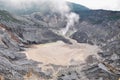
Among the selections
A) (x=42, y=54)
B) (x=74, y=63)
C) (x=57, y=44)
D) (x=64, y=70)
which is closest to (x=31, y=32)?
(x=57, y=44)

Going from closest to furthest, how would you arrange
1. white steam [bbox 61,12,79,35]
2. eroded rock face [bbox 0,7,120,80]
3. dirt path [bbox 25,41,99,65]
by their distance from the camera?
eroded rock face [bbox 0,7,120,80] → dirt path [bbox 25,41,99,65] → white steam [bbox 61,12,79,35]

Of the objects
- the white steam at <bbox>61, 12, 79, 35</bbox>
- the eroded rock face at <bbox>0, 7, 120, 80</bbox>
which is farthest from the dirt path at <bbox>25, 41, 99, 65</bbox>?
the white steam at <bbox>61, 12, 79, 35</bbox>

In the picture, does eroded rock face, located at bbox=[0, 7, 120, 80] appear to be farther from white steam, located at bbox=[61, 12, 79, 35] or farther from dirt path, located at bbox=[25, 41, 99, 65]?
white steam, located at bbox=[61, 12, 79, 35]

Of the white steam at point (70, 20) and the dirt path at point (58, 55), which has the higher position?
the white steam at point (70, 20)

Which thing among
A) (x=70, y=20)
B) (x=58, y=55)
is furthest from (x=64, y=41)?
(x=70, y=20)

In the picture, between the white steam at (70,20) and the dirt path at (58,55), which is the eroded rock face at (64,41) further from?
the white steam at (70,20)

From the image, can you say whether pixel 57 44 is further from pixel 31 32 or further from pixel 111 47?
pixel 111 47

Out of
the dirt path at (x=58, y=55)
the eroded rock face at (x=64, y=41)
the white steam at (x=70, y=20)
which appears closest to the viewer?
the eroded rock face at (x=64, y=41)

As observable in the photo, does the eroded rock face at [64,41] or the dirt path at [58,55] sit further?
the dirt path at [58,55]

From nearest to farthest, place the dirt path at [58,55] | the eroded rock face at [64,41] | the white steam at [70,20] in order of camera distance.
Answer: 1. the eroded rock face at [64,41]
2. the dirt path at [58,55]
3. the white steam at [70,20]

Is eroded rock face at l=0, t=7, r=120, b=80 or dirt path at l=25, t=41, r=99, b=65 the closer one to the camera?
eroded rock face at l=0, t=7, r=120, b=80

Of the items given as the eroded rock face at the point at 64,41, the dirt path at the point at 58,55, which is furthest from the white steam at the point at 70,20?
the dirt path at the point at 58,55
